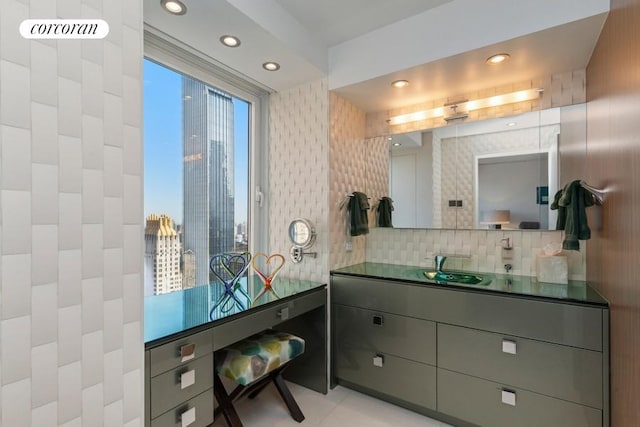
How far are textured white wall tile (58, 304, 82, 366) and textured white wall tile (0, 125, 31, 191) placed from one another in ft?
1.10

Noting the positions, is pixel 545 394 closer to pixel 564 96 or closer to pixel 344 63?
pixel 564 96

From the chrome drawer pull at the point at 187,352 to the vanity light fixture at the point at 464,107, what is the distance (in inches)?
88.9

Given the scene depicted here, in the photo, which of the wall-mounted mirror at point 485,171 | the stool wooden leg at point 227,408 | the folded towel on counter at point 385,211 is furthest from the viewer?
the folded towel on counter at point 385,211

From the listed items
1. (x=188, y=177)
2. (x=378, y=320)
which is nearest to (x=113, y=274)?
(x=188, y=177)

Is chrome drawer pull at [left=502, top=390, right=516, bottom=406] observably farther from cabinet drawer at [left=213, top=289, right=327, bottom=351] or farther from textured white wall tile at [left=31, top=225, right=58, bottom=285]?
textured white wall tile at [left=31, top=225, right=58, bottom=285]

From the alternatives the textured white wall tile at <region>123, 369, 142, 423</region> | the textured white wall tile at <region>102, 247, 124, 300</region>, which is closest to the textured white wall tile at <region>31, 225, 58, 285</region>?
the textured white wall tile at <region>102, 247, 124, 300</region>

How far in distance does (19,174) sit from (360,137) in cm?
237

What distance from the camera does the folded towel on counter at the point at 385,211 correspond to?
8.84ft

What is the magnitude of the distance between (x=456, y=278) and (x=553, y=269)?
22.2 inches

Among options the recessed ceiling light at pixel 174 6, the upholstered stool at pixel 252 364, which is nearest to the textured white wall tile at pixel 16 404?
the upholstered stool at pixel 252 364

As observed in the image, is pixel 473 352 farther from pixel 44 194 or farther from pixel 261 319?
pixel 44 194

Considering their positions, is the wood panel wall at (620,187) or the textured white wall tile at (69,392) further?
the wood panel wall at (620,187)

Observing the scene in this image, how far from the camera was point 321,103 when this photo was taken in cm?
238

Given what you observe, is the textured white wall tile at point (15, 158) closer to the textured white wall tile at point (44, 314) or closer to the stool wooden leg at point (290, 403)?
the textured white wall tile at point (44, 314)
